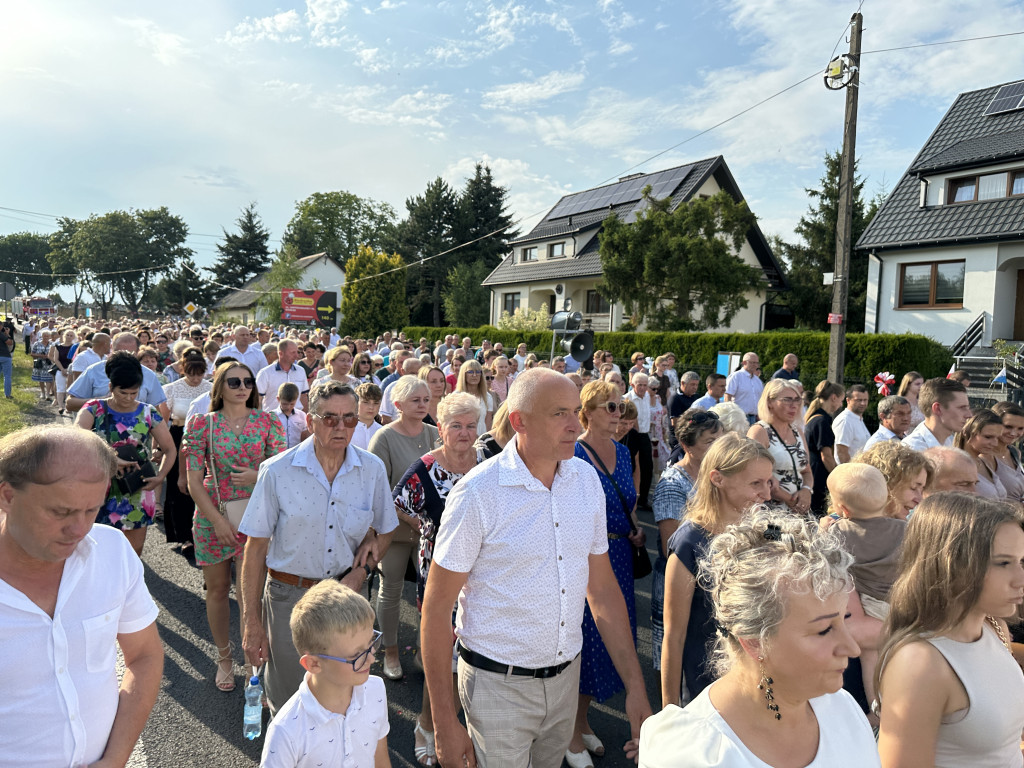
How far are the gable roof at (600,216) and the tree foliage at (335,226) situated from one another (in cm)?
3557

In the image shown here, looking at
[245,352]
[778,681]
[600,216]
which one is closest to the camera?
[778,681]

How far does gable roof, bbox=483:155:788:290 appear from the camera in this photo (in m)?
30.9

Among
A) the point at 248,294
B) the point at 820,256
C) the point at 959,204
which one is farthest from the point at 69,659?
the point at 248,294

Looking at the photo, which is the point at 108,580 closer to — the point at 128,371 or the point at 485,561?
the point at 485,561

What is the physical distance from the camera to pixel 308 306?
153 ft

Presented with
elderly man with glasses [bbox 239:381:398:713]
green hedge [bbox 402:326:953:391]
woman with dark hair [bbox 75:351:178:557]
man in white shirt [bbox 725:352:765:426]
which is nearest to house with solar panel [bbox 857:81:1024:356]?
green hedge [bbox 402:326:953:391]

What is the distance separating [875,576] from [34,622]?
3.17 metres

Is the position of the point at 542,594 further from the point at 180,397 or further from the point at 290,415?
the point at 180,397

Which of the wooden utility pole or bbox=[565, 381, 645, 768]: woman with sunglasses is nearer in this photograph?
bbox=[565, 381, 645, 768]: woman with sunglasses

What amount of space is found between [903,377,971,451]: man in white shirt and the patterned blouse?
4.69m

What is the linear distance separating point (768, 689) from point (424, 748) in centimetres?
246

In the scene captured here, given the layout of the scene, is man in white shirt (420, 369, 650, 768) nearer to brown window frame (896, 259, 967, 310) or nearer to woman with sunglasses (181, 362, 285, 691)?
woman with sunglasses (181, 362, 285, 691)

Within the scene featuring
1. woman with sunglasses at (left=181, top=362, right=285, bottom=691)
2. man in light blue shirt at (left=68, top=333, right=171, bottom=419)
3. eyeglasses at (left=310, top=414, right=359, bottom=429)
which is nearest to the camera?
eyeglasses at (left=310, top=414, right=359, bottom=429)

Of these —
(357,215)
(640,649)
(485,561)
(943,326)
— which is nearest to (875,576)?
(485,561)
